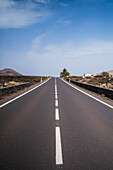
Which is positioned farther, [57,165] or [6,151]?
[6,151]

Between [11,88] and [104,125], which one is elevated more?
[11,88]

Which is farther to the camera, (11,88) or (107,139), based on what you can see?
(11,88)

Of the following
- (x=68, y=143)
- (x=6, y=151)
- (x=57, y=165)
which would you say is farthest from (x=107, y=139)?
(x=6, y=151)

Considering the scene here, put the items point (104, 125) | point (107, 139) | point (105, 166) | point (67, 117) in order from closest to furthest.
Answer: point (105, 166)
point (107, 139)
point (104, 125)
point (67, 117)

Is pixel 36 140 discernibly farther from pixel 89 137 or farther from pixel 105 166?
pixel 105 166

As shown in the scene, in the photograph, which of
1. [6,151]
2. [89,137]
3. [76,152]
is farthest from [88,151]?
[6,151]

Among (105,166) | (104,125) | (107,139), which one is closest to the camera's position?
(105,166)

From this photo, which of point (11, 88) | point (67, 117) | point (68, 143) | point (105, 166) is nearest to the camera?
point (105, 166)

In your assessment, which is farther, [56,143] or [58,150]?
[56,143]

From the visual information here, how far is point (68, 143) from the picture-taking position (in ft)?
12.0

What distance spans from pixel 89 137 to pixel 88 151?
78 centimetres

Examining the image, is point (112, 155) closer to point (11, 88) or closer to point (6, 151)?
point (6, 151)

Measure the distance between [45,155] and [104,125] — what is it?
8.97 ft

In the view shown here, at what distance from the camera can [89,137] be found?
4016 mm
